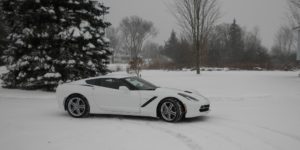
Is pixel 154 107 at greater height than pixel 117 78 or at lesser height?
lesser

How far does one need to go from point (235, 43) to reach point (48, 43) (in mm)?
55466

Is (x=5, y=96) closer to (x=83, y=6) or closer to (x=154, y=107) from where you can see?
(x=83, y=6)

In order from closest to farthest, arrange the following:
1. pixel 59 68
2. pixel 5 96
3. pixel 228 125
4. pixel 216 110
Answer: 1. pixel 228 125
2. pixel 216 110
3. pixel 5 96
4. pixel 59 68

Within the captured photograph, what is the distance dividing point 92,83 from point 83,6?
27.9 feet

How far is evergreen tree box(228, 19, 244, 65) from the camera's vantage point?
193ft

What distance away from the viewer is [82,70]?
15.1m

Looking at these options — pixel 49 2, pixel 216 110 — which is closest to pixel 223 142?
pixel 216 110

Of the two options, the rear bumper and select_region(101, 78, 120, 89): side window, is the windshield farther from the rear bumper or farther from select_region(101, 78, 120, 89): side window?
the rear bumper

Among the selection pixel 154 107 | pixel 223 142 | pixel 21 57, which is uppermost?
pixel 21 57

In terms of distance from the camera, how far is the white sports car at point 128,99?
23.4ft

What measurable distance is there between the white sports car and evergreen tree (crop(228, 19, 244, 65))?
5119 centimetres

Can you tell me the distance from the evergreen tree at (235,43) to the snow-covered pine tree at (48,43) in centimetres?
4592

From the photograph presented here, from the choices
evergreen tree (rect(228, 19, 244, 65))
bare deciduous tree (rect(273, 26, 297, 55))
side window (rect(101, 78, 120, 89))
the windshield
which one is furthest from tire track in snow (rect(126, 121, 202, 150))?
bare deciduous tree (rect(273, 26, 297, 55))

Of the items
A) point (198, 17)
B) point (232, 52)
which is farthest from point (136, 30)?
point (198, 17)
